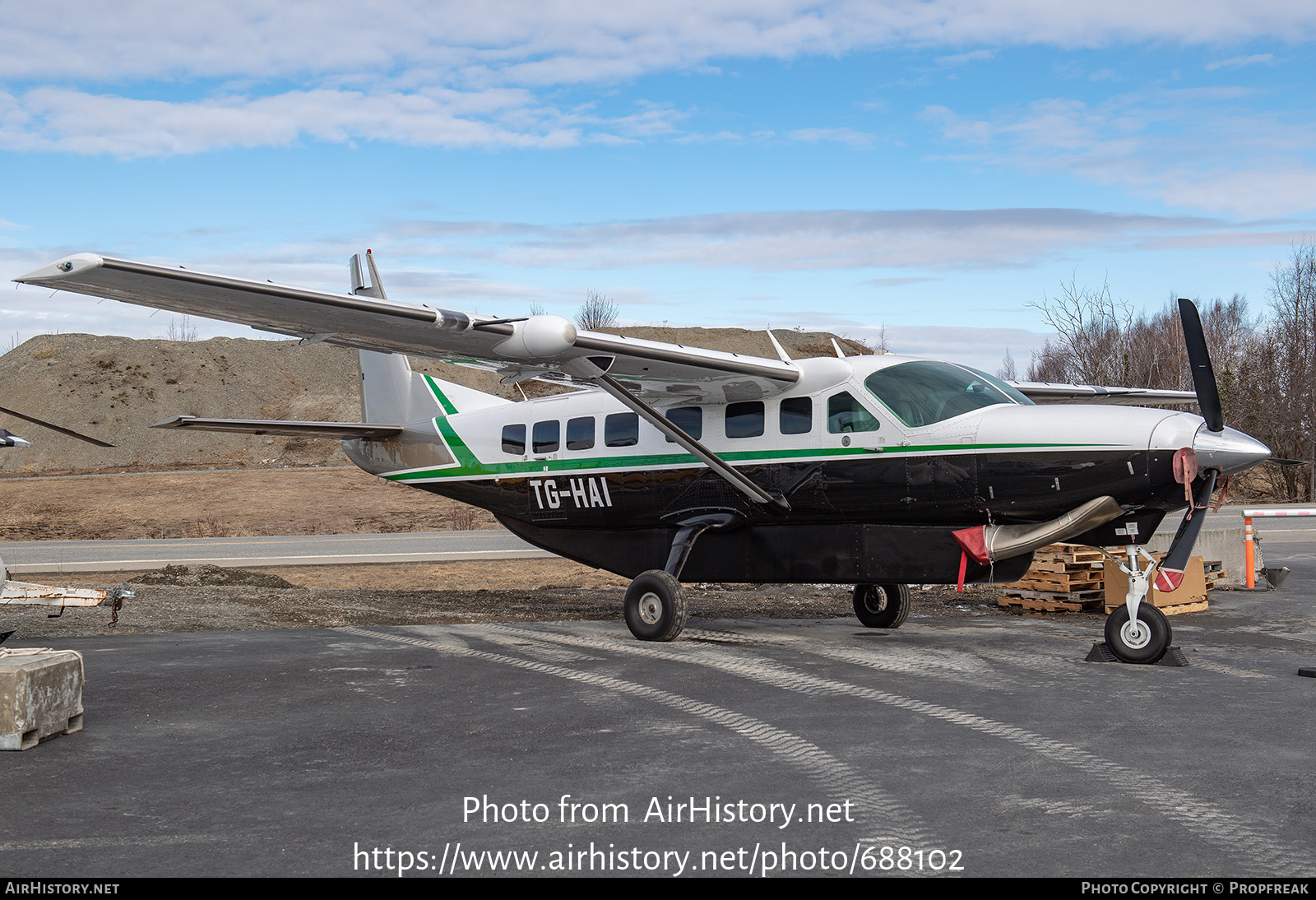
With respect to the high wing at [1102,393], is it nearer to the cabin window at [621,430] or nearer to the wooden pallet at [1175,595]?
the wooden pallet at [1175,595]

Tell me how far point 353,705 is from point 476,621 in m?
5.70

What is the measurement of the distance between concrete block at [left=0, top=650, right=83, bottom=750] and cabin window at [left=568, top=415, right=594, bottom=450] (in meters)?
6.96

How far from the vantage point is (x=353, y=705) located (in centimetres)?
800

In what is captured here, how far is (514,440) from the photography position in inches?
550

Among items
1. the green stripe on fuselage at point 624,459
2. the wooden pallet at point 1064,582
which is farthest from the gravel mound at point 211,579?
the wooden pallet at point 1064,582

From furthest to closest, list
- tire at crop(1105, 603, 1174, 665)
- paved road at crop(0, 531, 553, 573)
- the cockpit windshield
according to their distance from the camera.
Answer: paved road at crop(0, 531, 553, 573) < the cockpit windshield < tire at crop(1105, 603, 1174, 665)

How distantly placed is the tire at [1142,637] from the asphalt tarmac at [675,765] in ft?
0.73

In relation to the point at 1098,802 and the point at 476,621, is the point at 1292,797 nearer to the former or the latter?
the point at 1098,802

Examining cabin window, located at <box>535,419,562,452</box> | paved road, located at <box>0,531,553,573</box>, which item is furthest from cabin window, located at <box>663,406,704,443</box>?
paved road, located at <box>0,531,553,573</box>

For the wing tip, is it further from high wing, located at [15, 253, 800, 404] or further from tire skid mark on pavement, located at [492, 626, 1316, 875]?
tire skid mark on pavement, located at [492, 626, 1316, 875]

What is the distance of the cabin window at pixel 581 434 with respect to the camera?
13.2 meters

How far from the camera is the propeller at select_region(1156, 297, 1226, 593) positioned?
30.3 ft
